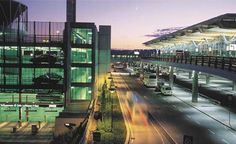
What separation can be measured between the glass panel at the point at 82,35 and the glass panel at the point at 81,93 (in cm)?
695

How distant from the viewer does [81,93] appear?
196ft

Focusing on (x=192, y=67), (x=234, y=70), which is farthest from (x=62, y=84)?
(x=234, y=70)

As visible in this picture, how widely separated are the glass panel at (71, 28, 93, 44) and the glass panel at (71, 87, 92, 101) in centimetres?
695

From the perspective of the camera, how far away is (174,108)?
4978 cm

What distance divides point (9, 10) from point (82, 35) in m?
14.1

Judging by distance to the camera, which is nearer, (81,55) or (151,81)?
(81,55)

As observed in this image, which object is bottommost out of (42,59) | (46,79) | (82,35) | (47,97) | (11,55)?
(47,97)

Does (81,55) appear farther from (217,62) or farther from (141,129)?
(217,62)

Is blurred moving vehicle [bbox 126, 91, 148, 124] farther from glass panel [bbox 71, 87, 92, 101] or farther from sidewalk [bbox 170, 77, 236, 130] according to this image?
sidewalk [bbox 170, 77, 236, 130]

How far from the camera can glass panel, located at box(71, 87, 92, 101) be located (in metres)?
58.8

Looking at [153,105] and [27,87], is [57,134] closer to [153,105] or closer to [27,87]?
[27,87]

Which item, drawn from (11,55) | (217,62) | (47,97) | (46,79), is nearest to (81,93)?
(46,79)

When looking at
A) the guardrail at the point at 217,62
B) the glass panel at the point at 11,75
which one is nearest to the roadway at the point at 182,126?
the guardrail at the point at 217,62

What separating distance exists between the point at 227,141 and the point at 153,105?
2212cm
